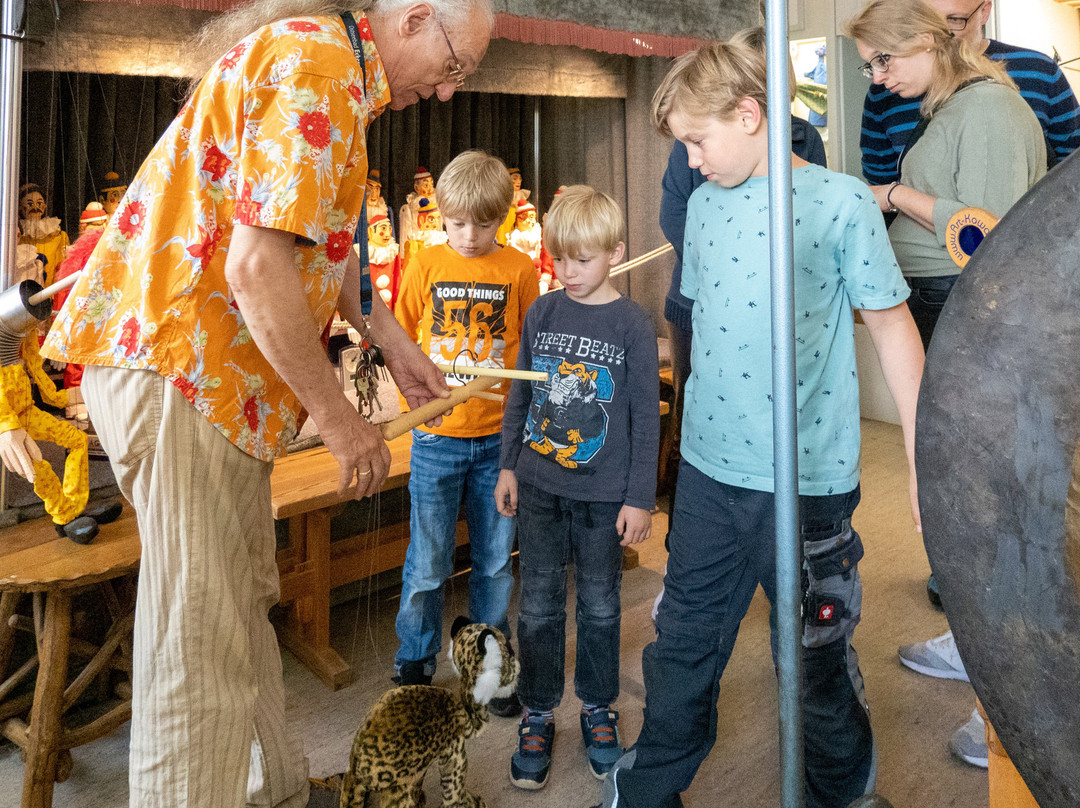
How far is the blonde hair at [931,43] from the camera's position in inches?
66.9

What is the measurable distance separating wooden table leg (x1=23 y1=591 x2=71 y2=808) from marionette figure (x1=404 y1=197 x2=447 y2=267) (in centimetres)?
159

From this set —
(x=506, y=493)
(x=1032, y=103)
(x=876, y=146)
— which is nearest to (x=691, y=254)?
(x=506, y=493)

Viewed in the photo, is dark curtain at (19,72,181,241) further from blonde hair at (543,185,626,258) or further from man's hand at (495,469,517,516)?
man's hand at (495,469,517,516)

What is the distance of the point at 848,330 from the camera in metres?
1.31

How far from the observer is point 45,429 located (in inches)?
67.4

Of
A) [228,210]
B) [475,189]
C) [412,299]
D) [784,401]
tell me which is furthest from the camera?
[412,299]

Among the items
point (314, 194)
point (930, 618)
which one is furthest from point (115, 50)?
point (930, 618)

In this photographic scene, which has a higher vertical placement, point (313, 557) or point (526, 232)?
point (526, 232)

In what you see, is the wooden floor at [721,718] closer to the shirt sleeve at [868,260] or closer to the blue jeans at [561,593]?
the blue jeans at [561,593]

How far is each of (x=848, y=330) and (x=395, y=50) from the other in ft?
2.34

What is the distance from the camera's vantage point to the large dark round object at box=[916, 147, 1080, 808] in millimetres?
550

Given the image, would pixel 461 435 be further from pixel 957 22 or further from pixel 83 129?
pixel 957 22

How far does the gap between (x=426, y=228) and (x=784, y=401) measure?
2.20 metres

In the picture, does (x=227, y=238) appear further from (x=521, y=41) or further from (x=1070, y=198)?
(x=521, y=41)
